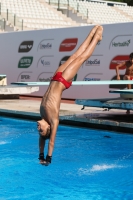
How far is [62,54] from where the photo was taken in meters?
17.8

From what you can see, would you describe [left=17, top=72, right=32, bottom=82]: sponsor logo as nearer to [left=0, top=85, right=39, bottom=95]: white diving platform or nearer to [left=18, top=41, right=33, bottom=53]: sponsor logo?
[left=18, top=41, right=33, bottom=53]: sponsor logo

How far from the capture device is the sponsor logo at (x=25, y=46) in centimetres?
1917

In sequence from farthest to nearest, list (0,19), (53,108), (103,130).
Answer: (0,19)
(103,130)
(53,108)

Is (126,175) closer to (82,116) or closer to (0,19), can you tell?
(82,116)

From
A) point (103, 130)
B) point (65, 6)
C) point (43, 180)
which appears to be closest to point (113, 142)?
point (103, 130)

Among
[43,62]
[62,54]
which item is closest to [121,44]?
[62,54]

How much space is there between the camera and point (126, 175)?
7.62m

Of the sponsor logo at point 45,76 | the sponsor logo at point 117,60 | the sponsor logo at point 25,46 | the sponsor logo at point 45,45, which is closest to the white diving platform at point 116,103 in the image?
the sponsor logo at point 117,60

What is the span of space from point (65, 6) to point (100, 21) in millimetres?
3198

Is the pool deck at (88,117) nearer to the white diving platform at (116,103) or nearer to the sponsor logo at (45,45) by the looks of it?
the white diving platform at (116,103)

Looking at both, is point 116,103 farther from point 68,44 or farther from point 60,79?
point 68,44

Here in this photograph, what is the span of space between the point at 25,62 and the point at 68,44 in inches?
105

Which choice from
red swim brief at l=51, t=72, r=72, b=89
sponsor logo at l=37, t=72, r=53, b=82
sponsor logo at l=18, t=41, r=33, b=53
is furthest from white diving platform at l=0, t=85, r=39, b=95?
red swim brief at l=51, t=72, r=72, b=89

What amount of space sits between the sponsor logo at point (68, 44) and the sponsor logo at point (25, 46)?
1.81 metres
